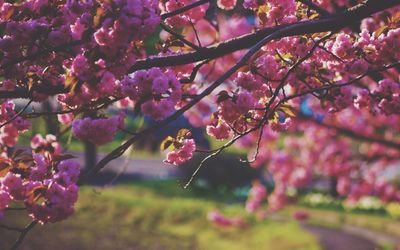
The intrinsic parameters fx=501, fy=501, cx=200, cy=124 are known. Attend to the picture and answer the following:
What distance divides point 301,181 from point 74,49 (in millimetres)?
10877

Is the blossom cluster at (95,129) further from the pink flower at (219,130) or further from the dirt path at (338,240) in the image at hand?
the dirt path at (338,240)

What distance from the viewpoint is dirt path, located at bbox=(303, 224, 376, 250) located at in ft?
34.3

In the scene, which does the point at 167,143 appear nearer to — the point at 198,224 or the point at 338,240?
the point at 338,240

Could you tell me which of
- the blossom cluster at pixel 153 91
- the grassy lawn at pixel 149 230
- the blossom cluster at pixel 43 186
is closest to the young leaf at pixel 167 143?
the blossom cluster at pixel 153 91

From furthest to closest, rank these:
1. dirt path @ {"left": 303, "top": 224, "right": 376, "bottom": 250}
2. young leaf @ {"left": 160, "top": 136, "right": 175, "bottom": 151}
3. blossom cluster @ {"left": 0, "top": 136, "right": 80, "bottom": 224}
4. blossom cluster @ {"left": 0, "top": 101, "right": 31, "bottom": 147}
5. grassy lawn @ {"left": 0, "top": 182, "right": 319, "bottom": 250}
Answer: dirt path @ {"left": 303, "top": 224, "right": 376, "bottom": 250}, grassy lawn @ {"left": 0, "top": 182, "right": 319, "bottom": 250}, blossom cluster @ {"left": 0, "top": 101, "right": 31, "bottom": 147}, young leaf @ {"left": 160, "top": 136, "right": 175, "bottom": 151}, blossom cluster @ {"left": 0, "top": 136, "right": 80, "bottom": 224}

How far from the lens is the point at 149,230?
11633mm

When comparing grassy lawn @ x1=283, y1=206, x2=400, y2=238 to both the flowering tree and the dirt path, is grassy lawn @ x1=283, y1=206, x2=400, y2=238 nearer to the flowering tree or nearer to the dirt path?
the dirt path

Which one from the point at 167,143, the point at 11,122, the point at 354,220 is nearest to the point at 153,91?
A: the point at 167,143

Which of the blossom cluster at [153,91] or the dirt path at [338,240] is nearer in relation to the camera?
the blossom cluster at [153,91]

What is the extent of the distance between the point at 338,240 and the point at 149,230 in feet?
14.1

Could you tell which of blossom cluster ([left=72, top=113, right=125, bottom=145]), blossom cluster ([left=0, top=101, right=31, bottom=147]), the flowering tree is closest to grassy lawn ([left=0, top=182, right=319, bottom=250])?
blossom cluster ([left=0, top=101, right=31, bottom=147])

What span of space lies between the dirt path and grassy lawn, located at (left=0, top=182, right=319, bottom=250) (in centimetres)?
32

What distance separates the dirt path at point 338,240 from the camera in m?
10.5

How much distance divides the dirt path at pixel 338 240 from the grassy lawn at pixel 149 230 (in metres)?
0.32
